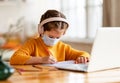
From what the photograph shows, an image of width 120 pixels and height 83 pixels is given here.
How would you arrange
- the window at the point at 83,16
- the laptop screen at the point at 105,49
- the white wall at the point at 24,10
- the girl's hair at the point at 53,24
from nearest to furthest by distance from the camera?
the laptop screen at the point at 105,49 → the girl's hair at the point at 53,24 → the window at the point at 83,16 → the white wall at the point at 24,10

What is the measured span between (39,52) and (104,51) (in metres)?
0.68

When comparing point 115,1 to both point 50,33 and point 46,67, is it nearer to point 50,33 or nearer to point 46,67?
point 50,33

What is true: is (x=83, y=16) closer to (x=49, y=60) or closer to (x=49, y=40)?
(x=49, y=40)

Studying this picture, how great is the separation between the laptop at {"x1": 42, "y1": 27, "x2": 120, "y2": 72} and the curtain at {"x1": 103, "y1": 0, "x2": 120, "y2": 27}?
5.39 feet

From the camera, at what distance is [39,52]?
2088mm

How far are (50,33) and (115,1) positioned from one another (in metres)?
1.47

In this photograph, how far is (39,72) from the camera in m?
1.56

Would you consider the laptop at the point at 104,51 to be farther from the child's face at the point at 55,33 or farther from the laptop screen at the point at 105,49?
the child's face at the point at 55,33

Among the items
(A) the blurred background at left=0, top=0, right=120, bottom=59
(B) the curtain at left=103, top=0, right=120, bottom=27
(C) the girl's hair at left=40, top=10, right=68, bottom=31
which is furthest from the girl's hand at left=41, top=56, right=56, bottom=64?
(A) the blurred background at left=0, top=0, right=120, bottom=59

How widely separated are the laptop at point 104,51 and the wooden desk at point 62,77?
0.05m

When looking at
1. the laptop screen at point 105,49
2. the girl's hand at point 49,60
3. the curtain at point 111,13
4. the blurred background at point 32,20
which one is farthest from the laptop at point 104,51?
the blurred background at point 32,20

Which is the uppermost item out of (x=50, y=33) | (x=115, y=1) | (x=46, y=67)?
(x=115, y=1)

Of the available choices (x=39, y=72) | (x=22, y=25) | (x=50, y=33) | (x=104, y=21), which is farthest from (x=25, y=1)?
(x=39, y=72)

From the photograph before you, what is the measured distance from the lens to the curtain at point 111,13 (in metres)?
3.22
